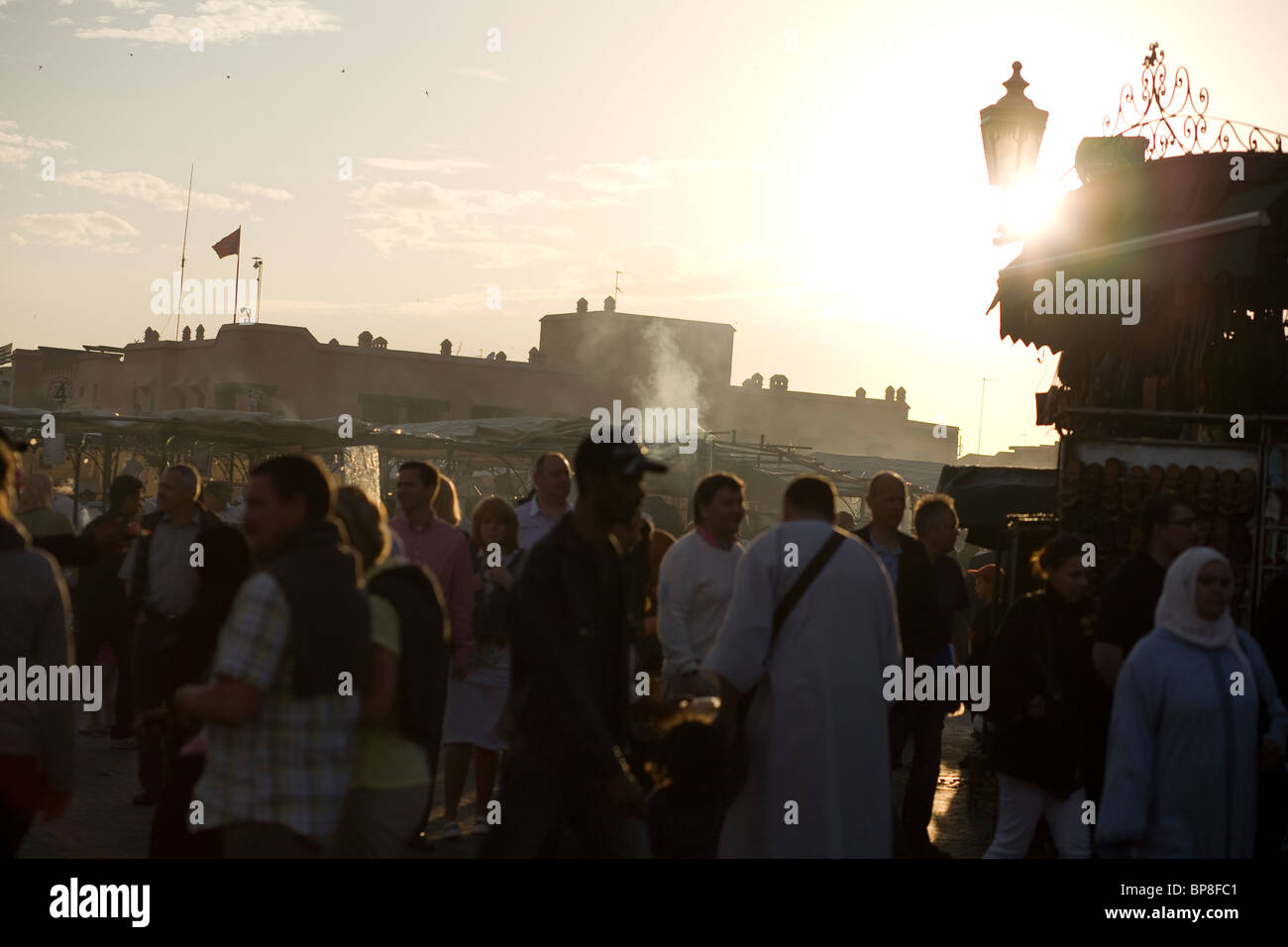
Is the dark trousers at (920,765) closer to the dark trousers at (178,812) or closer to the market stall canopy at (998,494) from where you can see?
the dark trousers at (178,812)

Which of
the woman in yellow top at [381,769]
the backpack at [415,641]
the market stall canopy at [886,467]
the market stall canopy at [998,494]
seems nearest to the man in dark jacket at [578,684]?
the backpack at [415,641]

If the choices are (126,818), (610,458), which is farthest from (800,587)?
(126,818)

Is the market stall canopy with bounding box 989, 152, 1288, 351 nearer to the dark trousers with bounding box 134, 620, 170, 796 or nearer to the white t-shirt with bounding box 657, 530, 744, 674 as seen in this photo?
the white t-shirt with bounding box 657, 530, 744, 674

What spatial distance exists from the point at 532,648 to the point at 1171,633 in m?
2.48

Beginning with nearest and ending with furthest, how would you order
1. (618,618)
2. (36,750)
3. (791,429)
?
(36,750), (618,618), (791,429)

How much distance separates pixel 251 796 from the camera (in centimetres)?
415

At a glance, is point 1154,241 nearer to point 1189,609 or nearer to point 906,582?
point 906,582

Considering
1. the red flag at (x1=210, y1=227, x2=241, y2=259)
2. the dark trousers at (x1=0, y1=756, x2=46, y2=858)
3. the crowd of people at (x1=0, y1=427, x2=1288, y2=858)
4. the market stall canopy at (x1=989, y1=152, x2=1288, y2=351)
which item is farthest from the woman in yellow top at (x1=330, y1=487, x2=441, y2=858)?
the red flag at (x1=210, y1=227, x2=241, y2=259)

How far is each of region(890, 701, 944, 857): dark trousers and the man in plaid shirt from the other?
4462 millimetres

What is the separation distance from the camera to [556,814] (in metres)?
5.05

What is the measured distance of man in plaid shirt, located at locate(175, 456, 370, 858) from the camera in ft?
13.3

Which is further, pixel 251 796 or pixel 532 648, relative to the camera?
pixel 532 648
